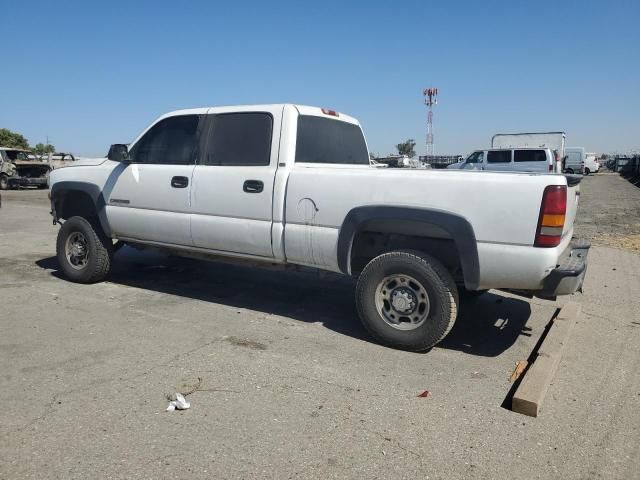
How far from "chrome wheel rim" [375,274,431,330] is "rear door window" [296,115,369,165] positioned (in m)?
1.53

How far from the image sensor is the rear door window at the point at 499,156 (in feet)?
83.4

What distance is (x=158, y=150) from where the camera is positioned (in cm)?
574


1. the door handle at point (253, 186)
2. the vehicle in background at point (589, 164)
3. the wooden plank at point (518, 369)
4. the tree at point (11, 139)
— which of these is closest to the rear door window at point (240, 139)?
the door handle at point (253, 186)

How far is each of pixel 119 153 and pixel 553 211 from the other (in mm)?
4467

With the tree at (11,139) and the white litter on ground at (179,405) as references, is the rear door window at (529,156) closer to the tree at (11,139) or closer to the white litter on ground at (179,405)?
the white litter on ground at (179,405)

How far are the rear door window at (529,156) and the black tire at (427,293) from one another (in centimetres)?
2314

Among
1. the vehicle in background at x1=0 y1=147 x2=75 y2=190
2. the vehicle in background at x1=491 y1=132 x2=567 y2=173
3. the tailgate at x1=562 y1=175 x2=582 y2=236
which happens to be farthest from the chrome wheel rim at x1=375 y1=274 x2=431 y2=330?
the vehicle in background at x1=491 y1=132 x2=567 y2=173

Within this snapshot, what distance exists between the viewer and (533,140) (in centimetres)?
2930

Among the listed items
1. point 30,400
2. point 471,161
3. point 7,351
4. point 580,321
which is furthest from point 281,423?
point 471,161

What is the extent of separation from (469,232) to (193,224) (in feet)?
9.18

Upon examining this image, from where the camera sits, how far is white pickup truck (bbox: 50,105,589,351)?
3859 millimetres

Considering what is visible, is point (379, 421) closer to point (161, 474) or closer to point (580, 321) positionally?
point (161, 474)

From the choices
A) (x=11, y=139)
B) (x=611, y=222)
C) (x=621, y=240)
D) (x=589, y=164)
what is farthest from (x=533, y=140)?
(x=11, y=139)

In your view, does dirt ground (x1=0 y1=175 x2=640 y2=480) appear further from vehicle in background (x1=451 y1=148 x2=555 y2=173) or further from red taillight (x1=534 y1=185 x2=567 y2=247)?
vehicle in background (x1=451 y1=148 x2=555 y2=173)
